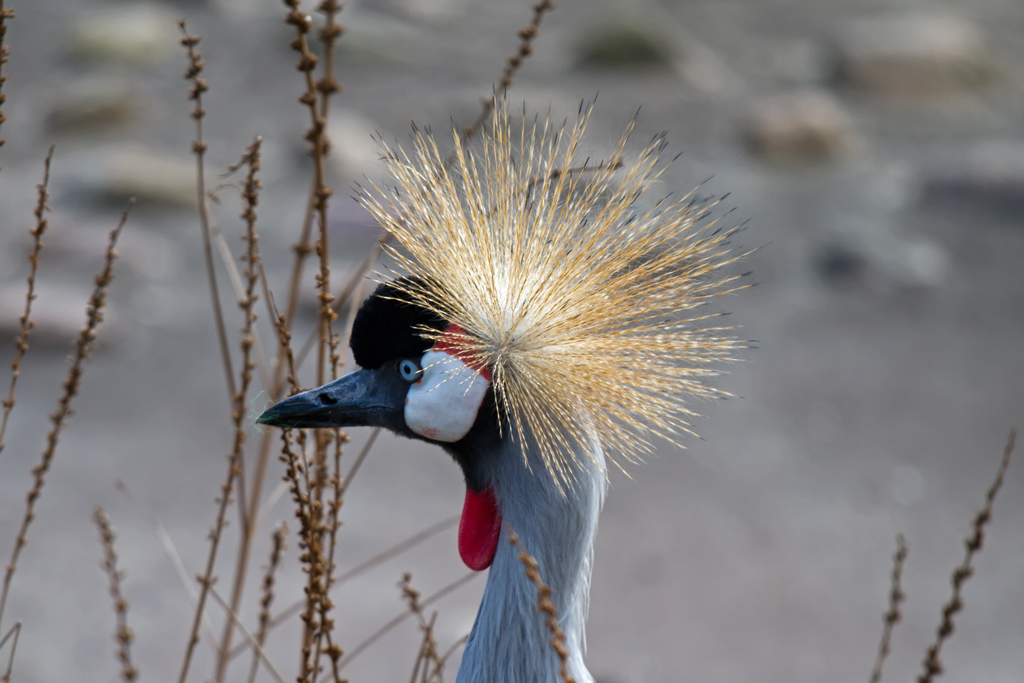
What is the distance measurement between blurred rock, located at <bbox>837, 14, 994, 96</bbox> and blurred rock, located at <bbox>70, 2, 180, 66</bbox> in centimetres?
405

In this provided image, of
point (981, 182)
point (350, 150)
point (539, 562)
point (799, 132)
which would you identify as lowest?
point (539, 562)

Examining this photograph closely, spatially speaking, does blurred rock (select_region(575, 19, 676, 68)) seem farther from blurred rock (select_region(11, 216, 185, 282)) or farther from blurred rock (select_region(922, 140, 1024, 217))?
blurred rock (select_region(11, 216, 185, 282))

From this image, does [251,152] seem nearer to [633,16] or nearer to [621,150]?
[621,150]

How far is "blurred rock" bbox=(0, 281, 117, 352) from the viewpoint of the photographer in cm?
362

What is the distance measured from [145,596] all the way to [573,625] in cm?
198

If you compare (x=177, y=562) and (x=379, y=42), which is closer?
(x=177, y=562)

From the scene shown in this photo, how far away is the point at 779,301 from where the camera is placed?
166 inches

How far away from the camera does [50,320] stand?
367cm

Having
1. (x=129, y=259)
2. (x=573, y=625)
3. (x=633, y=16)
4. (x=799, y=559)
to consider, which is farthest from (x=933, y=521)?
(x=633, y=16)

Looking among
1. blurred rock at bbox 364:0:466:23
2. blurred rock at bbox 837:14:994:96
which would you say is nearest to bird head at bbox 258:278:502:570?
blurred rock at bbox 837:14:994:96

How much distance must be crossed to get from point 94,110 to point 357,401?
4693 millimetres

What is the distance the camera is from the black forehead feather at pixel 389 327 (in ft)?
3.53

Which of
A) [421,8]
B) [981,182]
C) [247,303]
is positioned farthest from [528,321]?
[421,8]

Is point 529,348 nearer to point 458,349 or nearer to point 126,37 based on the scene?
point 458,349
